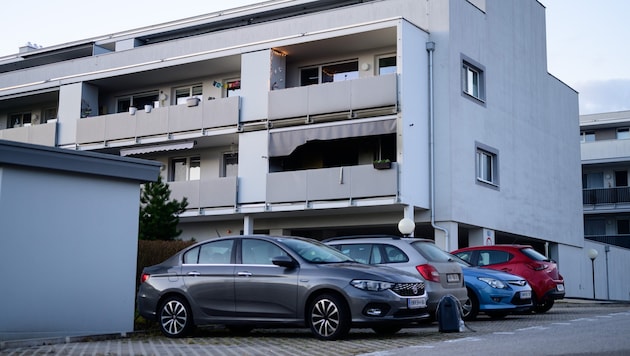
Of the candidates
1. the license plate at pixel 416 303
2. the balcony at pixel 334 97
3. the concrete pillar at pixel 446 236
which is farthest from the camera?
the concrete pillar at pixel 446 236

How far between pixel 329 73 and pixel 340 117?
343 centimetres

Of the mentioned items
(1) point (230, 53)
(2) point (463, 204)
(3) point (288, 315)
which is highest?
(1) point (230, 53)

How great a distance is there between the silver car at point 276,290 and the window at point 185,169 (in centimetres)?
1995

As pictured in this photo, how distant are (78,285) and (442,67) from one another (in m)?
18.3

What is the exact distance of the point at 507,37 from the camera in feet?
113

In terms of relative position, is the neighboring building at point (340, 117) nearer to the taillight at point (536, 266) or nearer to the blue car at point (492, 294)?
the taillight at point (536, 266)

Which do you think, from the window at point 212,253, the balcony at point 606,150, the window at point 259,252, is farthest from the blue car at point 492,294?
the balcony at point 606,150

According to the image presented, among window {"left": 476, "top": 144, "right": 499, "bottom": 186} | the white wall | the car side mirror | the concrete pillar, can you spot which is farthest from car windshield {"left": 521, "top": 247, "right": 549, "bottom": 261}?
window {"left": 476, "top": 144, "right": 499, "bottom": 186}

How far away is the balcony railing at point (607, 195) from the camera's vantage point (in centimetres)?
5425

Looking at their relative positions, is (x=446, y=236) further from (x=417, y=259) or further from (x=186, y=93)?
(x=417, y=259)

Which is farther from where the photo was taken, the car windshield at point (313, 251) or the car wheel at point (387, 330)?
the car wheel at point (387, 330)

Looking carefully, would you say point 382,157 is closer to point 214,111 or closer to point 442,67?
point 442,67

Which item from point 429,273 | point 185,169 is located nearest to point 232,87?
point 185,169

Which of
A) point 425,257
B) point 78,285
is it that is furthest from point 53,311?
point 425,257
